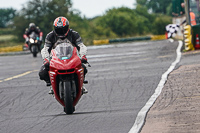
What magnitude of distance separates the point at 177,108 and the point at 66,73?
74.7 inches

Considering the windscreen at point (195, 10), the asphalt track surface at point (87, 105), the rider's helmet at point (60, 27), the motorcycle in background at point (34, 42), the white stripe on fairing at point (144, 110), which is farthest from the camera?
the motorcycle in background at point (34, 42)

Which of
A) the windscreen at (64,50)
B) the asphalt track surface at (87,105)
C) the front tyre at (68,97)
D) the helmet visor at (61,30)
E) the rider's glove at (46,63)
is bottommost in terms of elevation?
the asphalt track surface at (87,105)

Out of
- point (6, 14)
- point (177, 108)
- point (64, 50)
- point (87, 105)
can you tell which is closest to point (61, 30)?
point (64, 50)

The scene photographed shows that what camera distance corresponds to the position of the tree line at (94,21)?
7725cm

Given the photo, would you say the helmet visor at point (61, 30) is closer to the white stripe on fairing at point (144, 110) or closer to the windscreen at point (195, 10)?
the white stripe on fairing at point (144, 110)

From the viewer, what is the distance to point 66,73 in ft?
28.9

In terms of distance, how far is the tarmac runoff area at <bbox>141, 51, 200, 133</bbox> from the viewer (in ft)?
22.8

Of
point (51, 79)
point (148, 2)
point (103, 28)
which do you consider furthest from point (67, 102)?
point (148, 2)

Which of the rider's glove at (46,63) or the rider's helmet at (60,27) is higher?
the rider's helmet at (60,27)

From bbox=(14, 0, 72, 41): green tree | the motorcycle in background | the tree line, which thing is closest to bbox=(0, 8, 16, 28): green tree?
the tree line

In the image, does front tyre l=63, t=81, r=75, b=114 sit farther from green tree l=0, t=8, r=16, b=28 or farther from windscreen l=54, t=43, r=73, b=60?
green tree l=0, t=8, r=16, b=28

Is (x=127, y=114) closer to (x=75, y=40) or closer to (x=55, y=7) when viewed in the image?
(x=75, y=40)

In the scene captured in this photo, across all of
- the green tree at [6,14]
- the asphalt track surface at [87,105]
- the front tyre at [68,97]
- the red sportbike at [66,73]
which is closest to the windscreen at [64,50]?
the red sportbike at [66,73]

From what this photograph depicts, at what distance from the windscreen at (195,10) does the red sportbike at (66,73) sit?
47.4 feet
